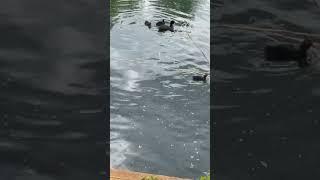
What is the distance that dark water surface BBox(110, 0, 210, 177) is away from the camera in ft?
26.0

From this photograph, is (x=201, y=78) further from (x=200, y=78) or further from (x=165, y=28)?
(x=165, y=28)

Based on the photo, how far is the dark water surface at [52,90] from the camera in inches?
139

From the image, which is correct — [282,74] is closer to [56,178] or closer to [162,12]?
[56,178]

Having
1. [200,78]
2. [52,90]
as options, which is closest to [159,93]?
[200,78]

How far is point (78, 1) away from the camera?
139 inches

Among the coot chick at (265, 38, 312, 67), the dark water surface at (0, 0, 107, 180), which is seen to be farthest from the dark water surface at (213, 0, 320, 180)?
the dark water surface at (0, 0, 107, 180)

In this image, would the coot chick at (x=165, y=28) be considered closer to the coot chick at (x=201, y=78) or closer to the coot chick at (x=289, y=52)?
the coot chick at (x=201, y=78)

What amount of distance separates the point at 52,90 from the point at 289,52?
A: 176cm

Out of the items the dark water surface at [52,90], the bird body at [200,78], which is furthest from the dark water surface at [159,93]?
the dark water surface at [52,90]

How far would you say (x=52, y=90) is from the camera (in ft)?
12.2

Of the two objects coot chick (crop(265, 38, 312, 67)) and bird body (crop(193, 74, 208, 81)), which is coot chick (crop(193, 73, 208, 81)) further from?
coot chick (crop(265, 38, 312, 67))

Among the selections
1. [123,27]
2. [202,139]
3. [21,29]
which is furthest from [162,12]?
[21,29]

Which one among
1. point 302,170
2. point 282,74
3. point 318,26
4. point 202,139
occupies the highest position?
point 318,26

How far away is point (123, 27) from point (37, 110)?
1191 cm
